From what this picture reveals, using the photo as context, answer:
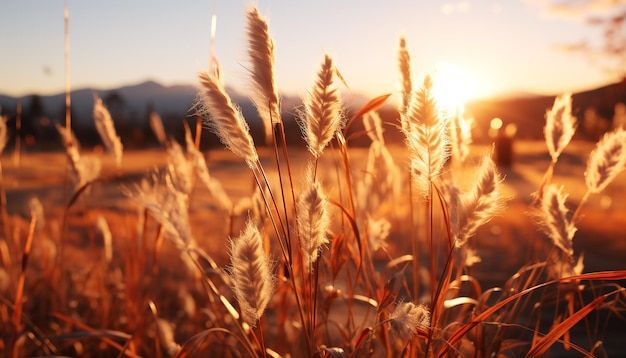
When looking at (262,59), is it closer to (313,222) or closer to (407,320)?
(313,222)

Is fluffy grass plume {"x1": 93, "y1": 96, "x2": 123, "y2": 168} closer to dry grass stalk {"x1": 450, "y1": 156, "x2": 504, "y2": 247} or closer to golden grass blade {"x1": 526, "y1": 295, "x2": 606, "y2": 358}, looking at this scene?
dry grass stalk {"x1": 450, "y1": 156, "x2": 504, "y2": 247}

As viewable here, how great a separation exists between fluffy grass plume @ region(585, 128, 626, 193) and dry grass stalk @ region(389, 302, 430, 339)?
0.63m

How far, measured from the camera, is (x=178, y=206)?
1.12 metres

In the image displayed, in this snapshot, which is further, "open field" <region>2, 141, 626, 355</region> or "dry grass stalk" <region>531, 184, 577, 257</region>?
"open field" <region>2, 141, 626, 355</region>

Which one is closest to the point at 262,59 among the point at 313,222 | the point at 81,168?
the point at 313,222

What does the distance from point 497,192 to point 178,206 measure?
1.99ft

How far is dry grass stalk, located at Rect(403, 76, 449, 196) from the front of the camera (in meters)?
0.89

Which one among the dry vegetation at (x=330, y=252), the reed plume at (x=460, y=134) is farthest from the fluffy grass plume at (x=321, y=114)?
the reed plume at (x=460, y=134)

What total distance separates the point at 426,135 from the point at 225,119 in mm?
317

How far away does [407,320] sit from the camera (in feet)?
2.65

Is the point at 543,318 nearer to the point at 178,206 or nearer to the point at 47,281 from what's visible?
the point at 178,206

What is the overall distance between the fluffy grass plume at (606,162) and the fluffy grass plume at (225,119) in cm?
82

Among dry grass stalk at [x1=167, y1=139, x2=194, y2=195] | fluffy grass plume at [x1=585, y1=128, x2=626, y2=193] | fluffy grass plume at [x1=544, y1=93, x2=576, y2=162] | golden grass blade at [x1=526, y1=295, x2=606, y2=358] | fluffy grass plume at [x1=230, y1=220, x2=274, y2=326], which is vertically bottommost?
golden grass blade at [x1=526, y1=295, x2=606, y2=358]

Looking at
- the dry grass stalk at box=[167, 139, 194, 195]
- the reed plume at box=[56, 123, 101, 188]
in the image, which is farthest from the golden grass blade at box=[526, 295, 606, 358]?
the reed plume at box=[56, 123, 101, 188]
